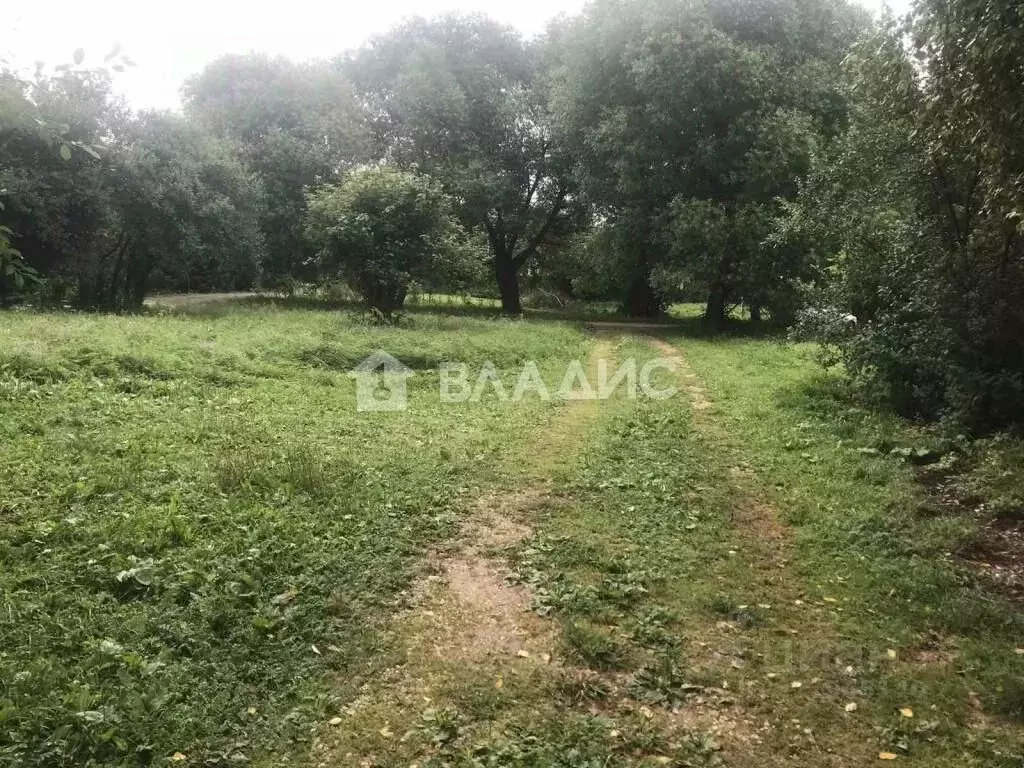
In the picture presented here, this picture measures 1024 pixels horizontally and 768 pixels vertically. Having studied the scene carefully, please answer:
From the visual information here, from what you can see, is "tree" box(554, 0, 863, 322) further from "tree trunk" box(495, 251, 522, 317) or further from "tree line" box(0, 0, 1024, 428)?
"tree trunk" box(495, 251, 522, 317)

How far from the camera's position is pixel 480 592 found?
5.07 m

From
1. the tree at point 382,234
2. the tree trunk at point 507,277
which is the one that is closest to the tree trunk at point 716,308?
the tree at point 382,234

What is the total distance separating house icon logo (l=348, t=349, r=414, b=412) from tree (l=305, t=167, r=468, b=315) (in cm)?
649

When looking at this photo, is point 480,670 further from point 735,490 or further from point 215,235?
point 215,235

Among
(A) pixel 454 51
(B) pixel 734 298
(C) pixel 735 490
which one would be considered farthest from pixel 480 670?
(A) pixel 454 51

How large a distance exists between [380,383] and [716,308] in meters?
14.3

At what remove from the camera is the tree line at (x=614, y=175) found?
7941mm

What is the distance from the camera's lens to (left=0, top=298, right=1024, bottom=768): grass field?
3.62 meters

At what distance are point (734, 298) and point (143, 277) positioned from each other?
1875 cm

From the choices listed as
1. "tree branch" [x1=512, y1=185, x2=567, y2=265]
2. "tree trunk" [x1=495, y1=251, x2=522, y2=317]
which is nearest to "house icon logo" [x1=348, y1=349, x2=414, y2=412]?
"tree branch" [x1=512, y1=185, x2=567, y2=265]

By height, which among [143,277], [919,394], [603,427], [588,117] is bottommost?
[603,427]

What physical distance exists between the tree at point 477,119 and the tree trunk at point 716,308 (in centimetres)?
807

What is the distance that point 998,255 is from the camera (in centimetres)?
873

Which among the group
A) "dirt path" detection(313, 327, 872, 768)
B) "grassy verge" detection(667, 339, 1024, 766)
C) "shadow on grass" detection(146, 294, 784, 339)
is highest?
"shadow on grass" detection(146, 294, 784, 339)
